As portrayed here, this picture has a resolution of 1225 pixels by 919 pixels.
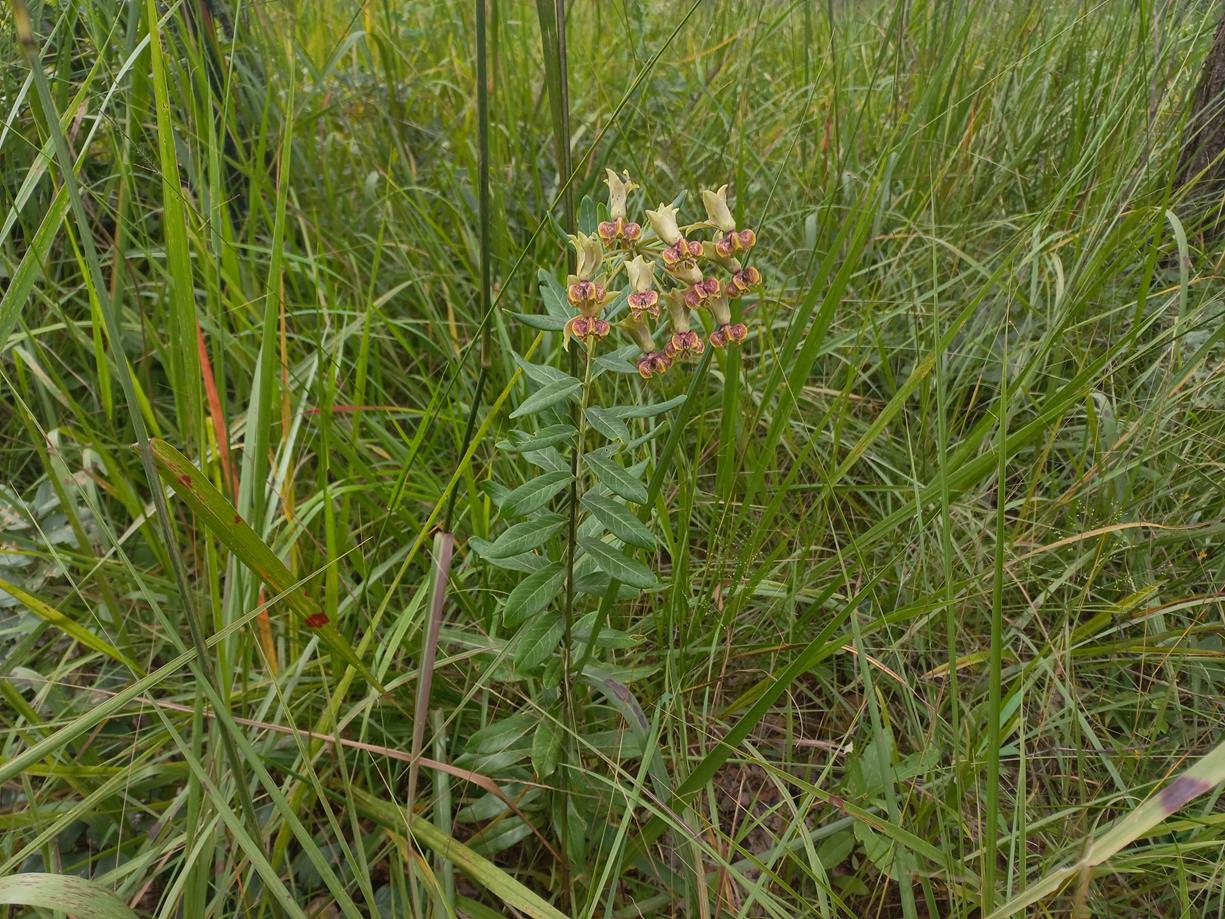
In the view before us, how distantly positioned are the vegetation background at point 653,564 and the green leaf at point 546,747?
31 mm

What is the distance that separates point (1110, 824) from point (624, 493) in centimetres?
75

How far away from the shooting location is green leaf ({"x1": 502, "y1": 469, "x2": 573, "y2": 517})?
1088mm

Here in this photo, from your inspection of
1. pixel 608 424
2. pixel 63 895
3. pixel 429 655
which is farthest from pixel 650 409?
pixel 63 895

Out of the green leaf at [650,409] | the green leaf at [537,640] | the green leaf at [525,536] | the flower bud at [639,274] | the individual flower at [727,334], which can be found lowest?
the green leaf at [537,640]

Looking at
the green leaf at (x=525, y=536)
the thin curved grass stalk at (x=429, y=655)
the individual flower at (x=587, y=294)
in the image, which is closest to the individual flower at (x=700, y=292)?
the individual flower at (x=587, y=294)

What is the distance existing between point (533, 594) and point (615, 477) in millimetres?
198

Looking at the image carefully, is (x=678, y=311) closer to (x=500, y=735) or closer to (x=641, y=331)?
(x=641, y=331)

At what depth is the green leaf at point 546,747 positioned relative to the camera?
3.75 ft

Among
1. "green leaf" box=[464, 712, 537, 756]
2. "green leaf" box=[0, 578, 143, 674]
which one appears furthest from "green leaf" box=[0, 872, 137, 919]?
"green leaf" box=[464, 712, 537, 756]

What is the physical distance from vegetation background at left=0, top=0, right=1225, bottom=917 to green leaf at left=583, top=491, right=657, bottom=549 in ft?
0.39

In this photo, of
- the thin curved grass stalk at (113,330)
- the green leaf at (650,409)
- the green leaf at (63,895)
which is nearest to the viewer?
the thin curved grass stalk at (113,330)

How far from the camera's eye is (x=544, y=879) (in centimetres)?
127

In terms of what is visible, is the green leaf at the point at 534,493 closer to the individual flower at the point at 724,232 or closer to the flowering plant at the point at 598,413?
the flowering plant at the point at 598,413

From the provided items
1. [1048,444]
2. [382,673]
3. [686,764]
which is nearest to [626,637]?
[686,764]
